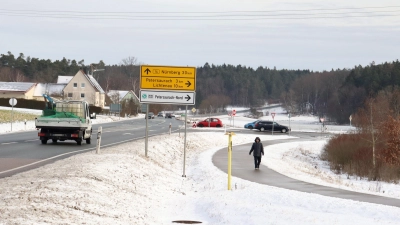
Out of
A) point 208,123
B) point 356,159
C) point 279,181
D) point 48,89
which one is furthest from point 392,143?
point 48,89

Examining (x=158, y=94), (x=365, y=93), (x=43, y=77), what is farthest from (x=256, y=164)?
(x=43, y=77)

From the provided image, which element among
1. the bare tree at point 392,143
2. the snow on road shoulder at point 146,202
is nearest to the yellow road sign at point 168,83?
the snow on road shoulder at point 146,202

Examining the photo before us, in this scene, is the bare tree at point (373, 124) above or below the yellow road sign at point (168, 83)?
below

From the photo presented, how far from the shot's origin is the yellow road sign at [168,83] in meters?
22.6

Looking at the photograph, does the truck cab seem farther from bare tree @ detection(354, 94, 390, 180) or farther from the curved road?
bare tree @ detection(354, 94, 390, 180)

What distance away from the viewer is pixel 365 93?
126 metres

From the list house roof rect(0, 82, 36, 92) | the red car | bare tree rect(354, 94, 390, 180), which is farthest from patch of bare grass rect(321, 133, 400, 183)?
house roof rect(0, 82, 36, 92)

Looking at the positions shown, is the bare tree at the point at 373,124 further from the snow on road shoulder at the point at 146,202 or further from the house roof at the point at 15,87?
the house roof at the point at 15,87

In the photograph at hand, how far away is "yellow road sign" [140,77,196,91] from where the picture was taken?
22641 millimetres

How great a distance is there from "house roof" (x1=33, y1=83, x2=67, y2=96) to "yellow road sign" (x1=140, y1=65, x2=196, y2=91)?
4283 inches

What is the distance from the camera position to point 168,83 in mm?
23031

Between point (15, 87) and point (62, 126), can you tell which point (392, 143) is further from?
point (15, 87)

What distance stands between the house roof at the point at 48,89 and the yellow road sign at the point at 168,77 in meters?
109

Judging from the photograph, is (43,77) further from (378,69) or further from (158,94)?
(158,94)
